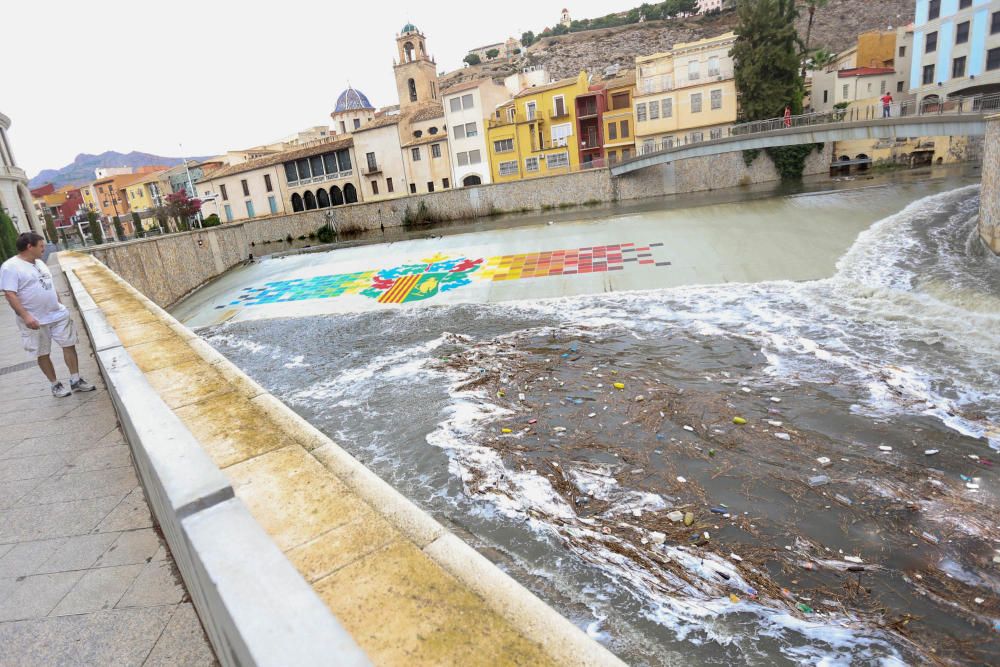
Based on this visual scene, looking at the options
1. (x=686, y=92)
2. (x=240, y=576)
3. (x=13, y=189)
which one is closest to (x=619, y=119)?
(x=686, y=92)

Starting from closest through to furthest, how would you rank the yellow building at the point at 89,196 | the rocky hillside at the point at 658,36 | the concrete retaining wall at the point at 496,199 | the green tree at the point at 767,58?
1. the concrete retaining wall at the point at 496,199
2. the green tree at the point at 767,58
3. the yellow building at the point at 89,196
4. the rocky hillside at the point at 658,36

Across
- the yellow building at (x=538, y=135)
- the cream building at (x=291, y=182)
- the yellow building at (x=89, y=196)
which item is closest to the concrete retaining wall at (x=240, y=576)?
the yellow building at (x=538, y=135)

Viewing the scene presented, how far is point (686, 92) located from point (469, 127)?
17.5 m

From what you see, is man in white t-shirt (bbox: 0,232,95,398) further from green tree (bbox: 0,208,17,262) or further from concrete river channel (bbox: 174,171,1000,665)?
green tree (bbox: 0,208,17,262)

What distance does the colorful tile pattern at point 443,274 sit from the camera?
811 inches

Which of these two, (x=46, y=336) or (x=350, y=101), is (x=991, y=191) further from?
(x=350, y=101)

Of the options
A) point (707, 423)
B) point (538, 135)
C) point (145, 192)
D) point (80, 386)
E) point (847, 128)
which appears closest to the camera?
point (80, 386)

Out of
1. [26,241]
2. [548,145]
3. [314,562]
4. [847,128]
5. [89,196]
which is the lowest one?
[314,562]

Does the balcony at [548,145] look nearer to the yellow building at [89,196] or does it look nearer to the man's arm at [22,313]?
the man's arm at [22,313]

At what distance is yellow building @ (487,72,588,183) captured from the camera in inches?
1850

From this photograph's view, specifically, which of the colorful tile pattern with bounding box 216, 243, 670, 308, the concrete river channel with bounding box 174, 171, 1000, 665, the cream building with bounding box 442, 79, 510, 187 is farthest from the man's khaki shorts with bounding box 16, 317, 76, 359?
the cream building with bounding box 442, 79, 510, 187

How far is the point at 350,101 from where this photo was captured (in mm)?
75812

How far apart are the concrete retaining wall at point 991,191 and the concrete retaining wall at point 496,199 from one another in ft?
71.8

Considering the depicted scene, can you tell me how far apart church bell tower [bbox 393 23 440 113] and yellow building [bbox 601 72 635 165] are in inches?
860
